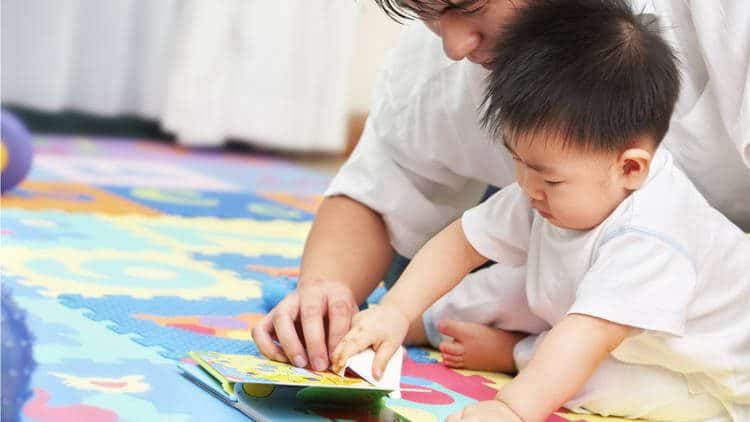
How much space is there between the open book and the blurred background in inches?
83.1

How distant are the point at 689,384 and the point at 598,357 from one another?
0.18 metres

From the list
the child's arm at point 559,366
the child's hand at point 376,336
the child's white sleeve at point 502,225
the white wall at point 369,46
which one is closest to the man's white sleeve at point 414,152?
the child's white sleeve at point 502,225

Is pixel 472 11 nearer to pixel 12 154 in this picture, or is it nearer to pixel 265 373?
pixel 265 373

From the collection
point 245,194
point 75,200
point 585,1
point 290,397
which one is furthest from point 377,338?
point 245,194

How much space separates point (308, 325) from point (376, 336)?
61mm

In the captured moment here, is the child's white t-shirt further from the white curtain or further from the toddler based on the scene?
the white curtain

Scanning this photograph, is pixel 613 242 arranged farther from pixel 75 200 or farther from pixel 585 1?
pixel 75 200

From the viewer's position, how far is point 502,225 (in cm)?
101

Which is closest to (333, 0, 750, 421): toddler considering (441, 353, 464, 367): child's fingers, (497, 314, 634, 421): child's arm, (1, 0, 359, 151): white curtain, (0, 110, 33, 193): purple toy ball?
(497, 314, 634, 421): child's arm

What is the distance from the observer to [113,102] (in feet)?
9.81

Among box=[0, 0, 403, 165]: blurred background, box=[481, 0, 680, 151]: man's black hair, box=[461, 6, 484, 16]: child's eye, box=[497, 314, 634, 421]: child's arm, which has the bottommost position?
box=[0, 0, 403, 165]: blurred background

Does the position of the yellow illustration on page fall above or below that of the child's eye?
below

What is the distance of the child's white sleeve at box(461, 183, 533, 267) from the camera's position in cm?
100

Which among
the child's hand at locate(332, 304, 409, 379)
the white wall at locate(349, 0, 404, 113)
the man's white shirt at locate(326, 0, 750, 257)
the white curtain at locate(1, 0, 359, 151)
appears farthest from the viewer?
the white wall at locate(349, 0, 404, 113)
